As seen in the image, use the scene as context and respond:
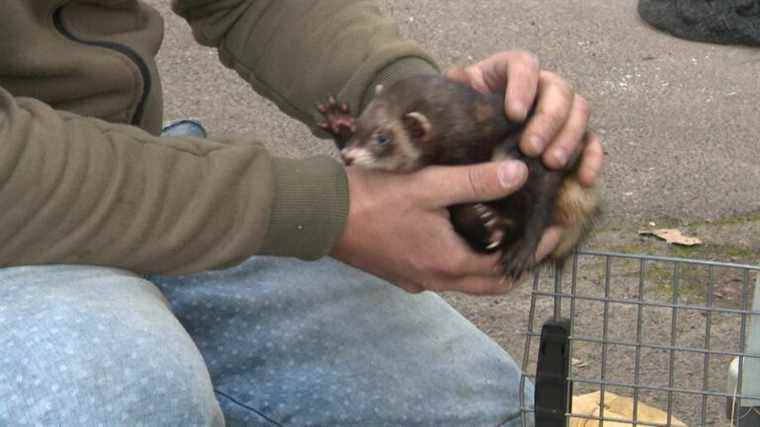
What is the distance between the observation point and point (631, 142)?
388cm

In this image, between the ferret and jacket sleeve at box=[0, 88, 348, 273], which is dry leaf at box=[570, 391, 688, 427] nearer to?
the ferret

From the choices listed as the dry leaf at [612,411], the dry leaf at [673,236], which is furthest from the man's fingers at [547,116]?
the dry leaf at [673,236]

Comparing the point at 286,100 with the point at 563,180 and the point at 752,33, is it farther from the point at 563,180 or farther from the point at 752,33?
the point at 752,33

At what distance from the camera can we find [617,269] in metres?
3.24

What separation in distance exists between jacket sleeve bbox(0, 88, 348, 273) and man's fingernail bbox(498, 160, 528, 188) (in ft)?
0.73

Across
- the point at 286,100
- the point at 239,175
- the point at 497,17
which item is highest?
the point at 239,175

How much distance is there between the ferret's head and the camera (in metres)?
1.83

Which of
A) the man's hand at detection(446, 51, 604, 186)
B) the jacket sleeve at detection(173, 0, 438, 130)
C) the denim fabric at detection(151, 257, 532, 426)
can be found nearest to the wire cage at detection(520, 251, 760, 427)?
the denim fabric at detection(151, 257, 532, 426)

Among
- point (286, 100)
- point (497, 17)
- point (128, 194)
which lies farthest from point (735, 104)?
point (128, 194)

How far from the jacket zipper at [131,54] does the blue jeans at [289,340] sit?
0.29 m

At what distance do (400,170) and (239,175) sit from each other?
24 cm

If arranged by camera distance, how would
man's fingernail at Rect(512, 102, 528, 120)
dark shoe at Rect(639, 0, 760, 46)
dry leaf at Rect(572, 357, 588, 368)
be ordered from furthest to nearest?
dark shoe at Rect(639, 0, 760, 46) < dry leaf at Rect(572, 357, 588, 368) < man's fingernail at Rect(512, 102, 528, 120)

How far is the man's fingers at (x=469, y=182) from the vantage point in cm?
176

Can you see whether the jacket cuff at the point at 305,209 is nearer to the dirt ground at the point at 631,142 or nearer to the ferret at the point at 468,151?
the ferret at the point at 468,151
